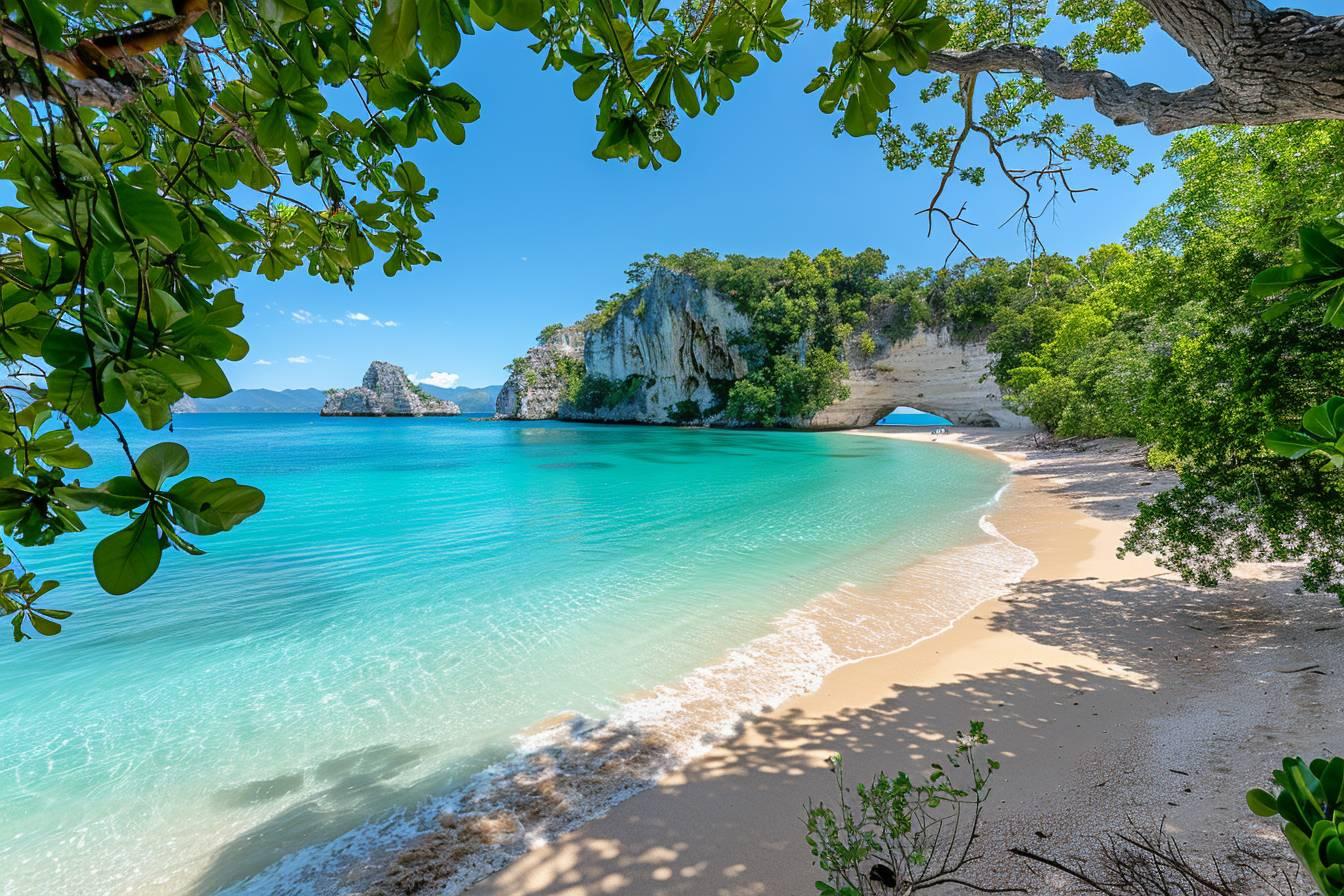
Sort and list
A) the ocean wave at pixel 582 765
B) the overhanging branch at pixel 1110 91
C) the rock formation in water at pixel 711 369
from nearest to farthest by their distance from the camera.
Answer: the overhanging branch at pixel 1110 91 < the ocean wave at pixel 582 765 < the rock formation in water at pixel 711 369

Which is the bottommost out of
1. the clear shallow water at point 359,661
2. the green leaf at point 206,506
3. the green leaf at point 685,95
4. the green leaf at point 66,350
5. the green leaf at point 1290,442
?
the clear shallow water at point 359,661

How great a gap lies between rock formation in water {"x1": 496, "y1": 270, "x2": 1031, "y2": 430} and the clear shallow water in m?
28.9

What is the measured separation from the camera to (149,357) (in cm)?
66

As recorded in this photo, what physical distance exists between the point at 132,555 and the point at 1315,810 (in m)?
1.87

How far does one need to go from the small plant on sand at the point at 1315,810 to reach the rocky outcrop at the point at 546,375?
70.7 meters

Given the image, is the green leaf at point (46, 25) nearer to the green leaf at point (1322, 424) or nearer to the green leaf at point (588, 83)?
the green leaf at point (588, 83)

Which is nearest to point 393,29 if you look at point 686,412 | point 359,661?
point 359,661

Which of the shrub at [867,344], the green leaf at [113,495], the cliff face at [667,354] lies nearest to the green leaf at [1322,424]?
the green leaf at [113,495]

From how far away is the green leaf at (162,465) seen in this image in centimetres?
61

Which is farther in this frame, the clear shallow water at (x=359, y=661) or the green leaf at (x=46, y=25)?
the clear shallow water at (x=359, y=661)

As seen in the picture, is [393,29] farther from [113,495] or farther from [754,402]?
[754,402]

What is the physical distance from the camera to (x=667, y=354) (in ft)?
161

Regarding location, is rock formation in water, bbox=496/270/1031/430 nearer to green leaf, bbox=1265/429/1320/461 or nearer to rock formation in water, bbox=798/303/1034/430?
rock formation in water, bbox=798/303/1034/430

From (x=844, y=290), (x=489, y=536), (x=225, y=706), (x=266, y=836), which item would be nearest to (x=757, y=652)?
(x=266, y=836)
